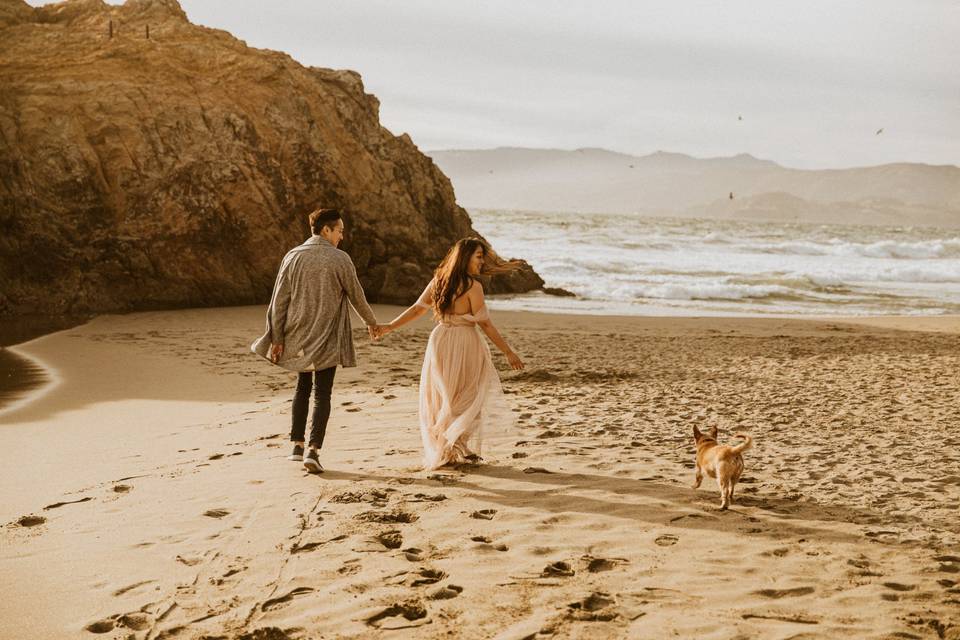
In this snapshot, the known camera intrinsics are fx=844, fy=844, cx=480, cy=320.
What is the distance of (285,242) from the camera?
17297 mm

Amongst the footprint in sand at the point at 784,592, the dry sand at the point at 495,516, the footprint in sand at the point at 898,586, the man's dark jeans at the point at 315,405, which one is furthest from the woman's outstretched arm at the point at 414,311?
the footprint in sand at the point at 898,586

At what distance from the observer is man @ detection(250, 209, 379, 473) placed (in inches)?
228

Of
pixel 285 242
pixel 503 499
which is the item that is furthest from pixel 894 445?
pixel 285 242

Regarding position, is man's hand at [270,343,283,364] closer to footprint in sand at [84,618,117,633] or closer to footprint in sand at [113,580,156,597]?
footprint in sand at [113,580,156,597]

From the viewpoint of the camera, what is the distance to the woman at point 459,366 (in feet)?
19.1

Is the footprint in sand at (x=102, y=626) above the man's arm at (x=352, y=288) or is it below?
below

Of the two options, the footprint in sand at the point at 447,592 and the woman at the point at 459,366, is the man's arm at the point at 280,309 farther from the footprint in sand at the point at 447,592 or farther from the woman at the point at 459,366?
the footprint in sand at the point at 447,592

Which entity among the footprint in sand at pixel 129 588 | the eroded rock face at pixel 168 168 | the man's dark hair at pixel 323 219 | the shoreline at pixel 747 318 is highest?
the eroded rock face at pixel 168 168

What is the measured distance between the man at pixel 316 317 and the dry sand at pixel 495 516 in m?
0.58

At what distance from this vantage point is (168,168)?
16375mm

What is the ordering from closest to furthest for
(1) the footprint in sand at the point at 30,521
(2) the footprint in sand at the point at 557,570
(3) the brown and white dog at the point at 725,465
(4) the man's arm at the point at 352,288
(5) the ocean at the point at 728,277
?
(2) the footprint in sand at the point at 557,570 < (1) the footprint in sand at the point at 30,521 < (3) the brown and white dog at the point at 725,465 < (4) the man's arm at the point at 352,288 < (5) the ocean at the point at 728,277

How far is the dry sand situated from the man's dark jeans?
27 centimetres

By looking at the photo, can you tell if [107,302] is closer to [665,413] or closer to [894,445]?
[665,413]

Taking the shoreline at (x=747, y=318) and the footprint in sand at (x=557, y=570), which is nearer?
the footprint in sand at (x=557, y=570)
